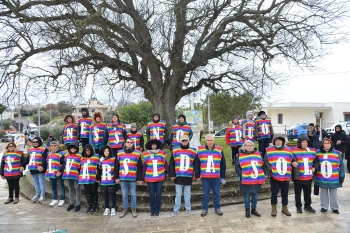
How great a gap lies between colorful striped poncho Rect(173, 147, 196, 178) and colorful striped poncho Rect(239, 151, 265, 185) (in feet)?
3.94

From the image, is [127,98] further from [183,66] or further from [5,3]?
[5,3]

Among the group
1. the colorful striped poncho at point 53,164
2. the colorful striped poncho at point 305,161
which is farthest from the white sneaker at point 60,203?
the colorful striped poncho at point 305,161

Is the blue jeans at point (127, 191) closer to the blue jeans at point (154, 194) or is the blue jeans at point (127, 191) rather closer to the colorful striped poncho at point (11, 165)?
the blue jeans at point (154, 194)

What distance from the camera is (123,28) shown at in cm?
1041

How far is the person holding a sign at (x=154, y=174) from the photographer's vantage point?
655 centimetres

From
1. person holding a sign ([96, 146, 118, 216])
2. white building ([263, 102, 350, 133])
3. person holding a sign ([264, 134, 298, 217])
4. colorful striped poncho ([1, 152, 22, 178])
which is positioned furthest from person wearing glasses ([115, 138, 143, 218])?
white building ([263, 102, 350, 133])

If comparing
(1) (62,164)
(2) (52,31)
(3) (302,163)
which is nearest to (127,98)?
(2) (52,31)

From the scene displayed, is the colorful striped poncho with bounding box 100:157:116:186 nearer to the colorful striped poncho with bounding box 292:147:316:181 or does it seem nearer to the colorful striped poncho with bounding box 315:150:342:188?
the colorful striped poncho with bounding box 292:147:316:181

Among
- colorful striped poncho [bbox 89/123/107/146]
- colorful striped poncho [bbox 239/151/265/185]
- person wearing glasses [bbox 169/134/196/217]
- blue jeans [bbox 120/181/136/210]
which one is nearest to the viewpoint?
colorful striped poncho [bbox 239/151/265/185]

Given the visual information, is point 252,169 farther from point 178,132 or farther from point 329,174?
point 178,132

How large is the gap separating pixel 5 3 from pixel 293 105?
40.2 m

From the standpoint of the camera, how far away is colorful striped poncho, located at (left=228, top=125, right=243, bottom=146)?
8.94 m

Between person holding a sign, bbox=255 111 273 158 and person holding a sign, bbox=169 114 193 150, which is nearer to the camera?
person holding a sign, bbox=169 114 193 150

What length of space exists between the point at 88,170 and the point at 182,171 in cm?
243
